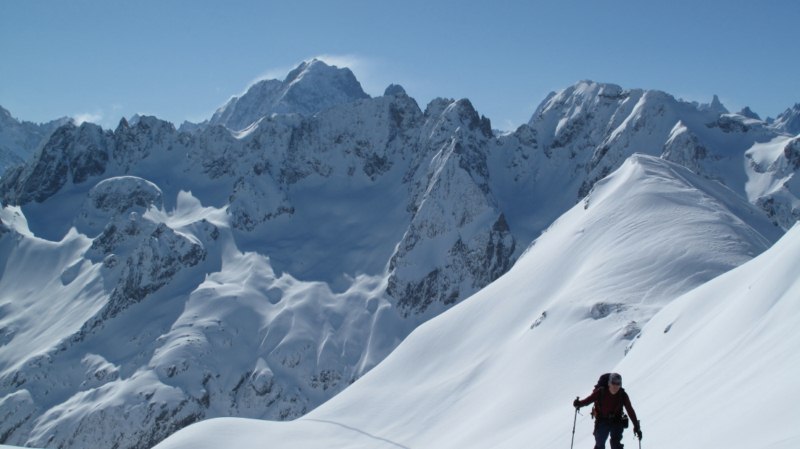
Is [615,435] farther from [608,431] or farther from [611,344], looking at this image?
[611,344]

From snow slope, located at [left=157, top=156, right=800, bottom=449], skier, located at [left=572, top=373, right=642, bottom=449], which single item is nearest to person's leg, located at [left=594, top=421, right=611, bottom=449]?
skier, located at [left=572, top=373, right=642, bottom=449]

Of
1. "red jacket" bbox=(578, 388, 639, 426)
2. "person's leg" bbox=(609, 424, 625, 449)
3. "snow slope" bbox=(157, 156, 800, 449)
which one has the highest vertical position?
"snow slope" bbox=(157, 156, 800, 449)

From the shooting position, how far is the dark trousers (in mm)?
16312

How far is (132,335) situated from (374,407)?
141m

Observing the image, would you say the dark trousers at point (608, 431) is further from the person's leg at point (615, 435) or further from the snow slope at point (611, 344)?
the snow slope at point (611, 344)

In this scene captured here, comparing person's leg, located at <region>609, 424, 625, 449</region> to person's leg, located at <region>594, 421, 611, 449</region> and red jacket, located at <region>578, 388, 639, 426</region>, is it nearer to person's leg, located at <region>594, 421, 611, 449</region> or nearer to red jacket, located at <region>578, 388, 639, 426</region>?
person's leg, located at <region>594, 421, 611, 449</region>

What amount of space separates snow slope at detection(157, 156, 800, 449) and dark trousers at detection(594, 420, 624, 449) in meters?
1.28

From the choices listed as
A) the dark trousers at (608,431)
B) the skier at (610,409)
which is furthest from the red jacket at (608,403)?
the dark trousers at (608,431)

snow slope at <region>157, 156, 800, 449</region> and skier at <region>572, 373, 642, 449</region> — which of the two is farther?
snow slope at <region>157, 156, 800, 449</region>

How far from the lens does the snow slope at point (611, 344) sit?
19.2 meters

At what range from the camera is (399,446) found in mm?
52438

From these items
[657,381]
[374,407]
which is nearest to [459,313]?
[374,407]

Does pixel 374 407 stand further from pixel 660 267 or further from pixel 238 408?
pixel 238 408

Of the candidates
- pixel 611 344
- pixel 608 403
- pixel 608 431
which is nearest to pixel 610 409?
pixel 608 403
